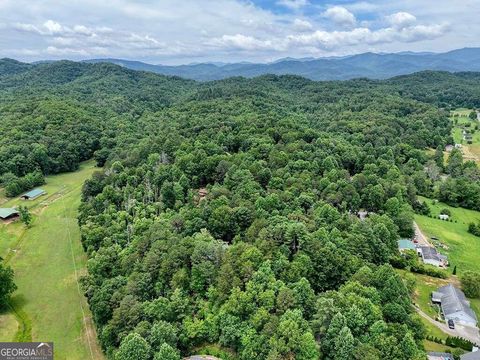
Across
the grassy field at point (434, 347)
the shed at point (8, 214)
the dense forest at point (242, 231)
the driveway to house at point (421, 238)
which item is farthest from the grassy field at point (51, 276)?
the driveway to house at point (421, 238)

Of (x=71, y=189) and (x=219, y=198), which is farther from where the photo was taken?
(x=71, y=189)

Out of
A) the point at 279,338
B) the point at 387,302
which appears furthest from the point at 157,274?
the point at 387,302

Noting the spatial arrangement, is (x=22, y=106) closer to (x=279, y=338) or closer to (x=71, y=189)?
(x=71, y=189)

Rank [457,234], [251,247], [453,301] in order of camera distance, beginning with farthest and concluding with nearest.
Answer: [457,234] → [453,301] → [251,247]

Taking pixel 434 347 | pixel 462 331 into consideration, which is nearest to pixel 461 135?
pixel 462 331

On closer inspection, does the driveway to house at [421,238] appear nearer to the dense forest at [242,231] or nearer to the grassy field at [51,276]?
the dense forest at [242,231]

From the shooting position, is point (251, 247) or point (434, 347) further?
point (251, 247)

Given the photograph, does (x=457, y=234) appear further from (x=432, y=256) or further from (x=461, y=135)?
(x=461, y=135)
